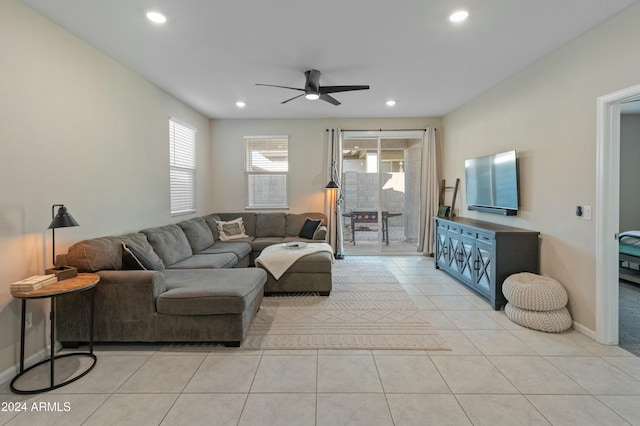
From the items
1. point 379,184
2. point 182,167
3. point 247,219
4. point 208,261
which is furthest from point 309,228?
point 182,167

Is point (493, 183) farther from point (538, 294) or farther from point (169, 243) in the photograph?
point (169, 243)

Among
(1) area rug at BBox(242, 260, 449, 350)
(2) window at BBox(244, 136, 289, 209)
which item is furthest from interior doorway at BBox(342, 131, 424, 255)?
(1) area rug at BBox(242, 260, 449, 350)

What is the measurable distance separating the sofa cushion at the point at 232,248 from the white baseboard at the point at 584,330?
13.0ft

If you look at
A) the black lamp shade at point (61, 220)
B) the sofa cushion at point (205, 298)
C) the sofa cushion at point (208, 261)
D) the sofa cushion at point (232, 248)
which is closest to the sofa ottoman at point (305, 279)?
the sofa cushion at point (208, 261)

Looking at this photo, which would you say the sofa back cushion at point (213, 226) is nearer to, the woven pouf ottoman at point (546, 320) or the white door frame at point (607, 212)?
the woven pouf ottoman at point (546, 320)

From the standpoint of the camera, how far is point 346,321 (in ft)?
10.4

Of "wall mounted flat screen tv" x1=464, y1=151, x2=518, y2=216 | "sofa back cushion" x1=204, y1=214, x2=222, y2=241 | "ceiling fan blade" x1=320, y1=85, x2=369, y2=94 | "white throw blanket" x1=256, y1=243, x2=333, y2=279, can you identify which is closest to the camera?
"ceiling fan blade" x1=320, y1=85, x2=369, y2=94

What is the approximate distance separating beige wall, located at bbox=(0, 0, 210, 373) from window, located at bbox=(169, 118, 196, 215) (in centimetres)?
79

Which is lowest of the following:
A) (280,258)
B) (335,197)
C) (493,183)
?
(280,258)

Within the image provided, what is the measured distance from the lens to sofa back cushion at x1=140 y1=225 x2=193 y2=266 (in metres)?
3.65

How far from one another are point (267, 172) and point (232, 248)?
219 cm

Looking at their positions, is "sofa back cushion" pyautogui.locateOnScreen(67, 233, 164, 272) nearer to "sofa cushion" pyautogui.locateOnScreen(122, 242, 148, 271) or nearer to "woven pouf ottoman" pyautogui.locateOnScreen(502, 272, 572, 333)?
"sofa cushion" pyautogui.locateOnScreen(122, 242, 148, 271)

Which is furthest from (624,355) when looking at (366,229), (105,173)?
(105,173)

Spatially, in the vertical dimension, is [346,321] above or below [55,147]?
below
